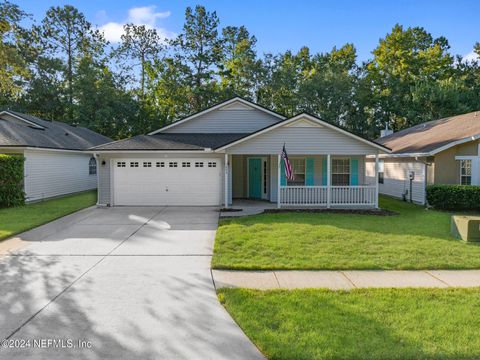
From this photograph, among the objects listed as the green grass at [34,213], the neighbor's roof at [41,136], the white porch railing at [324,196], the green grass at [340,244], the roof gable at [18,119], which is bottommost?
the green grass at [340,244]

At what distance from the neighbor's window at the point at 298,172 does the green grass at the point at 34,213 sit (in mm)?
9469

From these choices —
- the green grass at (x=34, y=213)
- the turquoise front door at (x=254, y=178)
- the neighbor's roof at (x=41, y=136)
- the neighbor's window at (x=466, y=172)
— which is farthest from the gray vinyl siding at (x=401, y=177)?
the neighbor's roof at (x=41, y=136)

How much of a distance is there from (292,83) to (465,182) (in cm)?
2233

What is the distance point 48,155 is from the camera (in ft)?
61.2

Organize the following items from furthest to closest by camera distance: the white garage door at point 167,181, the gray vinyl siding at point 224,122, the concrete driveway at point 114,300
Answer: the gray vinyl siding at point 224,122, the white garage door at point 167,181, the concrete driveway at point 114,300

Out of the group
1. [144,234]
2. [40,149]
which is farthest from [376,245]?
[40,149]

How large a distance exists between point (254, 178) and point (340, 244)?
9.88 meters

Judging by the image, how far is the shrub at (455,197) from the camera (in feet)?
45.6

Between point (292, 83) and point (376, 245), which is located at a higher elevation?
point (292, 83)

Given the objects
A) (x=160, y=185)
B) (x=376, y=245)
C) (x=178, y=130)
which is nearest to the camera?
(x=376, y=245)

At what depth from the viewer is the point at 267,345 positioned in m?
4.25

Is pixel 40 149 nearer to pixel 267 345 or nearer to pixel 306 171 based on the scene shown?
pixel 306 171

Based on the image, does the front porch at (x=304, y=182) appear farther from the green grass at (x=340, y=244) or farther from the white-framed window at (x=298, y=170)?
the green grass at (x=340, y=244)

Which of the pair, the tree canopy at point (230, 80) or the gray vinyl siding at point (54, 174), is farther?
the tree canopy at point (230, 80)
